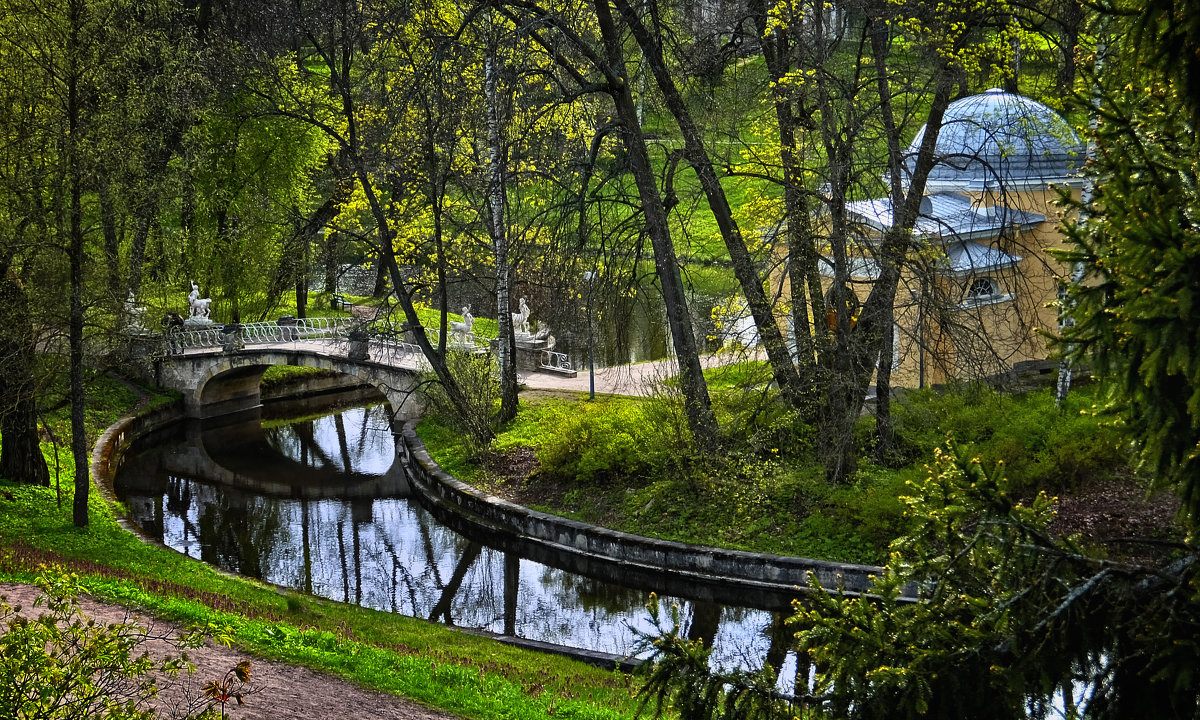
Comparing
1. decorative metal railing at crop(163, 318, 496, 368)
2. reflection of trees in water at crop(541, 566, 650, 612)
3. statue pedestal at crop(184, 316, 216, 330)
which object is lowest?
reflection of trees in water at crop(541, 566, 650, 612)

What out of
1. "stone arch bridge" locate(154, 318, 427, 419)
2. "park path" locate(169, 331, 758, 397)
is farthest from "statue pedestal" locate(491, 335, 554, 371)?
"stone arch bridge" locate(154, 318, 427, 419)

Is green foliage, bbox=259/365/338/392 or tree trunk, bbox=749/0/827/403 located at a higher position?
tree trunk, bbox=749/0/827/403

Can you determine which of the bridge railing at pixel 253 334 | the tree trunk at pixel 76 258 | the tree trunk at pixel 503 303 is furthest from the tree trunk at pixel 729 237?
the bridge railing at pixel 253 334

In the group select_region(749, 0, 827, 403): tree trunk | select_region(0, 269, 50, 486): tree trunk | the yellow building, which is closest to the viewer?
select_region(749, 0, 827, 403): tree trunk

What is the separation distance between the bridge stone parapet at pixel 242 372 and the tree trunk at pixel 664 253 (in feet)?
37.5

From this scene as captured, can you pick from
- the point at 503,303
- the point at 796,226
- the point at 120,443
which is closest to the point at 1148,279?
the point at 796,226

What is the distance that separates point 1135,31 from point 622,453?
15332 mm

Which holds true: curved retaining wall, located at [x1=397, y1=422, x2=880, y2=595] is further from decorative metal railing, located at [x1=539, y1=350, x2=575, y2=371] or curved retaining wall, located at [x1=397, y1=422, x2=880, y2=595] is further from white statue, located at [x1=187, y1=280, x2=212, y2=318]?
white statue, located at [x1=187, y1=280, x2=212, y2=318]

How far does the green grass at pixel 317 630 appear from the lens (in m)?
9.95

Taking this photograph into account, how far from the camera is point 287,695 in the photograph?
9.16m

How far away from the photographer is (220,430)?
29516 mm

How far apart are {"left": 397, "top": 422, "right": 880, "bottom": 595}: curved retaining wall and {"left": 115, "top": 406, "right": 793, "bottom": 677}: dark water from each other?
0.40 meters

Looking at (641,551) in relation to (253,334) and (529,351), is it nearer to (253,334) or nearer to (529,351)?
(529,351)

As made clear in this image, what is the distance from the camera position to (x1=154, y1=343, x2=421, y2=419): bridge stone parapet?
2764cm
